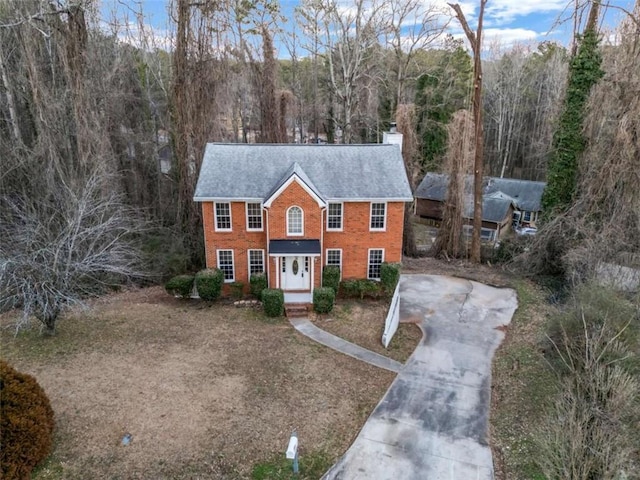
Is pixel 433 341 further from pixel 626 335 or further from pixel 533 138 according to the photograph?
pixel 533 138

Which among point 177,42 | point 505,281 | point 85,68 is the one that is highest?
point 177,42

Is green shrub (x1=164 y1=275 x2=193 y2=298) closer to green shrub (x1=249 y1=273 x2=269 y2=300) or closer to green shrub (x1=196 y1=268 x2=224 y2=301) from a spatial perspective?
green shrub (x1=196 y1=268 x2=224 y2=301)

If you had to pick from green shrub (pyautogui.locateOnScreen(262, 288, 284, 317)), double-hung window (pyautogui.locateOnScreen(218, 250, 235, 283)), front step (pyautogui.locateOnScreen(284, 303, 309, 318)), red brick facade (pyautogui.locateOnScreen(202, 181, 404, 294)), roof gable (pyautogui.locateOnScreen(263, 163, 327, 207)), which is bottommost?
front step (pyautogui.locateOnScreen(284, 303, 309, 318))

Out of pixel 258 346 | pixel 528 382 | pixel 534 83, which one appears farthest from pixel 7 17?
A: pixel 534 83

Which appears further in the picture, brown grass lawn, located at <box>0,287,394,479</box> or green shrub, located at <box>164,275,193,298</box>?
green shrub, located at <box>164,275,193,298</box>

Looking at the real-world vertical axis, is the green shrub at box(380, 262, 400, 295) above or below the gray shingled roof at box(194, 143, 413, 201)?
below

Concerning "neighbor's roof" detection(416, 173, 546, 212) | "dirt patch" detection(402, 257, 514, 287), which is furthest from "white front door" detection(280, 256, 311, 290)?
"neighbor's roof" detection(416, 173, 546, 212)
